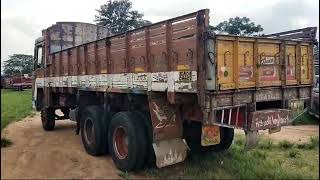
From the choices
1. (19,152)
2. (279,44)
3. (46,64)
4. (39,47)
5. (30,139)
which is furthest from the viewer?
(39,47)

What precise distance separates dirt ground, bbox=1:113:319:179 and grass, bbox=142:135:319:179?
2.22 ft

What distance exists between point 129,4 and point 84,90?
3727cm

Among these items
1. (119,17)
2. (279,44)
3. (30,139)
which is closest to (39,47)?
(30,139)

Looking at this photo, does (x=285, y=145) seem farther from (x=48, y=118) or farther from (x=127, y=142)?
(x=48, y=118)

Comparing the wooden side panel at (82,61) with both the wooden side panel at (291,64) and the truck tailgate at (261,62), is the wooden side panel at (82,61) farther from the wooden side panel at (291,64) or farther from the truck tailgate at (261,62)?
the wooden side panel at (291,64)

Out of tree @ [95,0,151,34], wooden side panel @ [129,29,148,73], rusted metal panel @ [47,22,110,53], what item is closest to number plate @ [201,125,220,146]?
wooden side panel @ [129,29,148,73]

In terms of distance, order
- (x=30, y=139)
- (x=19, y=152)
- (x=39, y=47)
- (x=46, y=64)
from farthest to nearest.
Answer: (x=39, y=47), (x=46, y=64), (x=30, y=139), (x=19, y=152)

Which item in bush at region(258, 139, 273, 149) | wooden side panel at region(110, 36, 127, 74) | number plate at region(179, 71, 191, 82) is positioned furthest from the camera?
bush at region(258, 139, 273, 149)

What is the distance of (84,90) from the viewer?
820 cm

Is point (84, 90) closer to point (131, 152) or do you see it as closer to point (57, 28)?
point (131, 152)

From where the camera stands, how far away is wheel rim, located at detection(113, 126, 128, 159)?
673cm

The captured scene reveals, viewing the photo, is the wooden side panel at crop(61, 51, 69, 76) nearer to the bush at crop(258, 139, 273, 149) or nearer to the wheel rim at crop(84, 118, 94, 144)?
the wheel rim at crop(84, 118, 94, 144)

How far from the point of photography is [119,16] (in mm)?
42344

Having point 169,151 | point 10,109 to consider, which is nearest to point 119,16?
point 10,109
